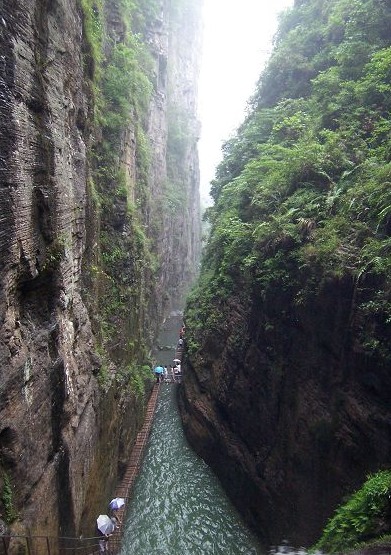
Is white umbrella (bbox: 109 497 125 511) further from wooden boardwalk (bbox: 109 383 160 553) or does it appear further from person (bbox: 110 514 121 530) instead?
wooden boardwalk (bbox: 109 383 160 553)

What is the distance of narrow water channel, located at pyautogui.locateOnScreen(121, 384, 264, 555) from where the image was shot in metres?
11.3

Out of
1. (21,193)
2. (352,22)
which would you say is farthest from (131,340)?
(352,22)

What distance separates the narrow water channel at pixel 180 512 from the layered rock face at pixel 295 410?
49 centimetres

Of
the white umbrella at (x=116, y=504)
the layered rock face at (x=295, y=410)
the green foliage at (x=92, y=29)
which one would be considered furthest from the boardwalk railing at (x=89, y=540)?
the green foliage at (x=92, y=29)

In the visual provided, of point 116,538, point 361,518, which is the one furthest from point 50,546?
point 361,518

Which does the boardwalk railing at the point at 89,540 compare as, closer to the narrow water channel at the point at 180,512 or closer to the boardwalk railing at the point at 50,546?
the boardwalk railing at the point at 50,546

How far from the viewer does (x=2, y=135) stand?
628cm

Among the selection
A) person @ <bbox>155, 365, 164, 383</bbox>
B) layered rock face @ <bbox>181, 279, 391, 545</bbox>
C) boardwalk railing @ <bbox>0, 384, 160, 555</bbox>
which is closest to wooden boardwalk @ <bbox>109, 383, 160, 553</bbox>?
boardwalk railing @ <bbox>0, 384, 160, 555</bbox>

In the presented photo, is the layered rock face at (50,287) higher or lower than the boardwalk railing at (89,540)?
higher

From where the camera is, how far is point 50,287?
8586 mm

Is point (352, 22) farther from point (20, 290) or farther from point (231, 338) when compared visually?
point (20, 290)

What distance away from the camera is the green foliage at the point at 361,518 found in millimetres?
6453

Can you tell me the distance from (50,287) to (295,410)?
661 cm

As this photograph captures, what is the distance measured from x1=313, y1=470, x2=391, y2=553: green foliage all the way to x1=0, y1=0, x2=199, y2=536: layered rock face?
4900mm
